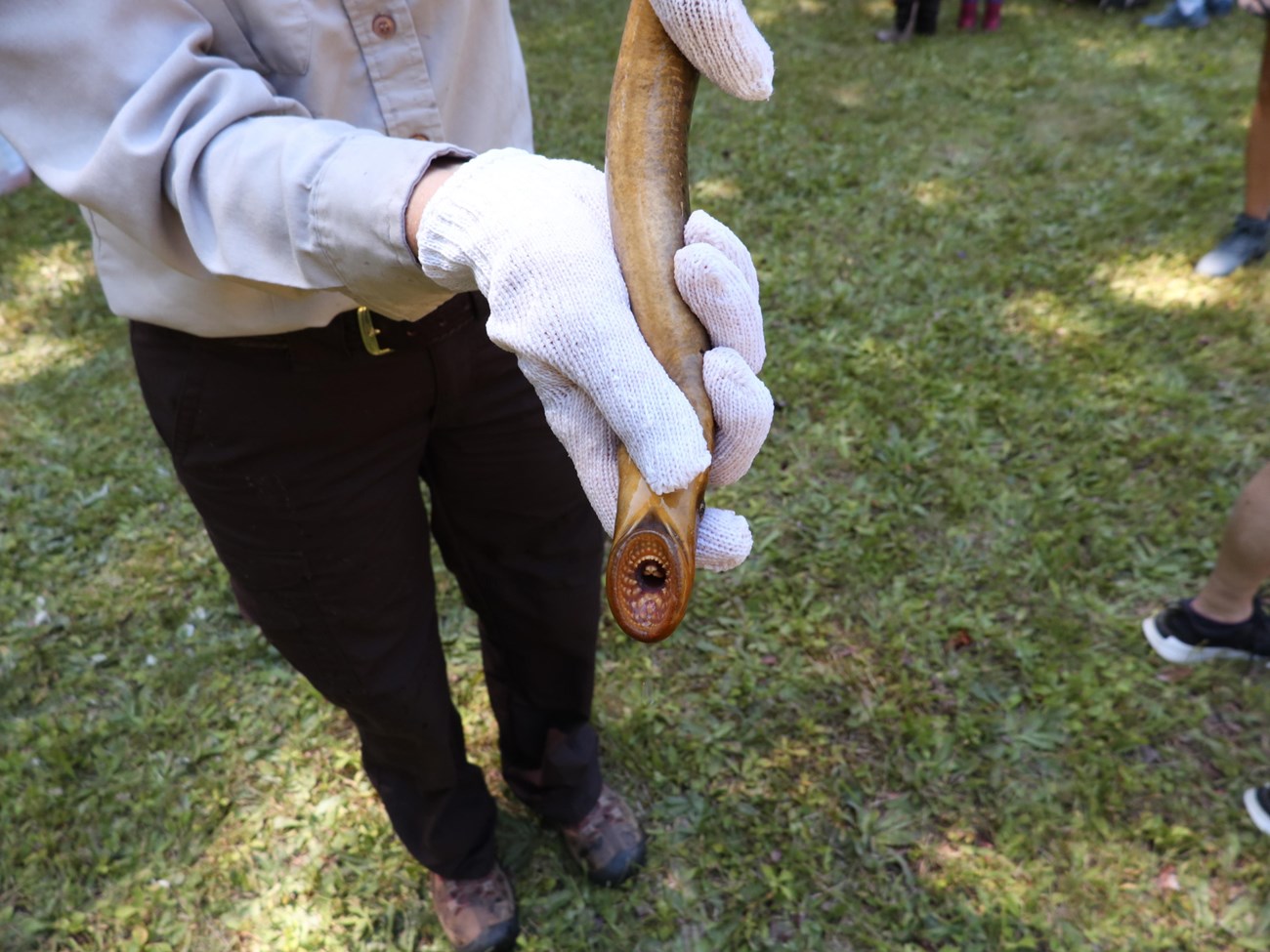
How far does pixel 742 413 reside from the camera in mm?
1097

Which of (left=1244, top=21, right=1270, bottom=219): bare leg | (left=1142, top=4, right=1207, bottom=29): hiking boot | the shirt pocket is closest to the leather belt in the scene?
the shirt pocket

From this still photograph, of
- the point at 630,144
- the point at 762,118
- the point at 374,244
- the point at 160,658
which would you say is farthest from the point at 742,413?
the point at 762,118

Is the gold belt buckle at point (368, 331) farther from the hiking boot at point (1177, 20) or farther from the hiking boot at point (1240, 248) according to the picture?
the hiking boot at point (1177, 20)

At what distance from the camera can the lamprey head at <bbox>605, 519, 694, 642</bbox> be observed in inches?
40.9

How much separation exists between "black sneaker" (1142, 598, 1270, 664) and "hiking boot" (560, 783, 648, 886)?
1.77m

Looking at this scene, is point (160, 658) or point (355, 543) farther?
point (160, 658)

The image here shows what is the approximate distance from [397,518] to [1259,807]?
2.41m

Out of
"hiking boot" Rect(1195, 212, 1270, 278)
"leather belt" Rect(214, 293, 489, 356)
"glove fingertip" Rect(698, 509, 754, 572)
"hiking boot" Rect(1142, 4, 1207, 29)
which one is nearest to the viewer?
"glove fingertip" Rect(698, 509, 754, 572)

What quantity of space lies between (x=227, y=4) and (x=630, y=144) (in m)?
0.59

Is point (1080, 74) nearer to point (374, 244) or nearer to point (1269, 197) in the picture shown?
point (1269, 197)

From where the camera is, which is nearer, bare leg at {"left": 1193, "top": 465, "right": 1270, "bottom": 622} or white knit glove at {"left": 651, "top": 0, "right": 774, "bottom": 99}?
white knit glove at {"left": 651, "top": 0, "right": 774, "bottom": 99}

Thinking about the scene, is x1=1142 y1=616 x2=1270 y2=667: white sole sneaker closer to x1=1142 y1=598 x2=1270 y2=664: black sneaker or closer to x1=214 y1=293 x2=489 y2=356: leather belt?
x1=1142 y1=598 x2=1270 y2=664: black sneaker

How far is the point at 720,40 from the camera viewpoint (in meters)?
1.12

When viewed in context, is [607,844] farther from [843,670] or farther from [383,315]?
[383,315]
